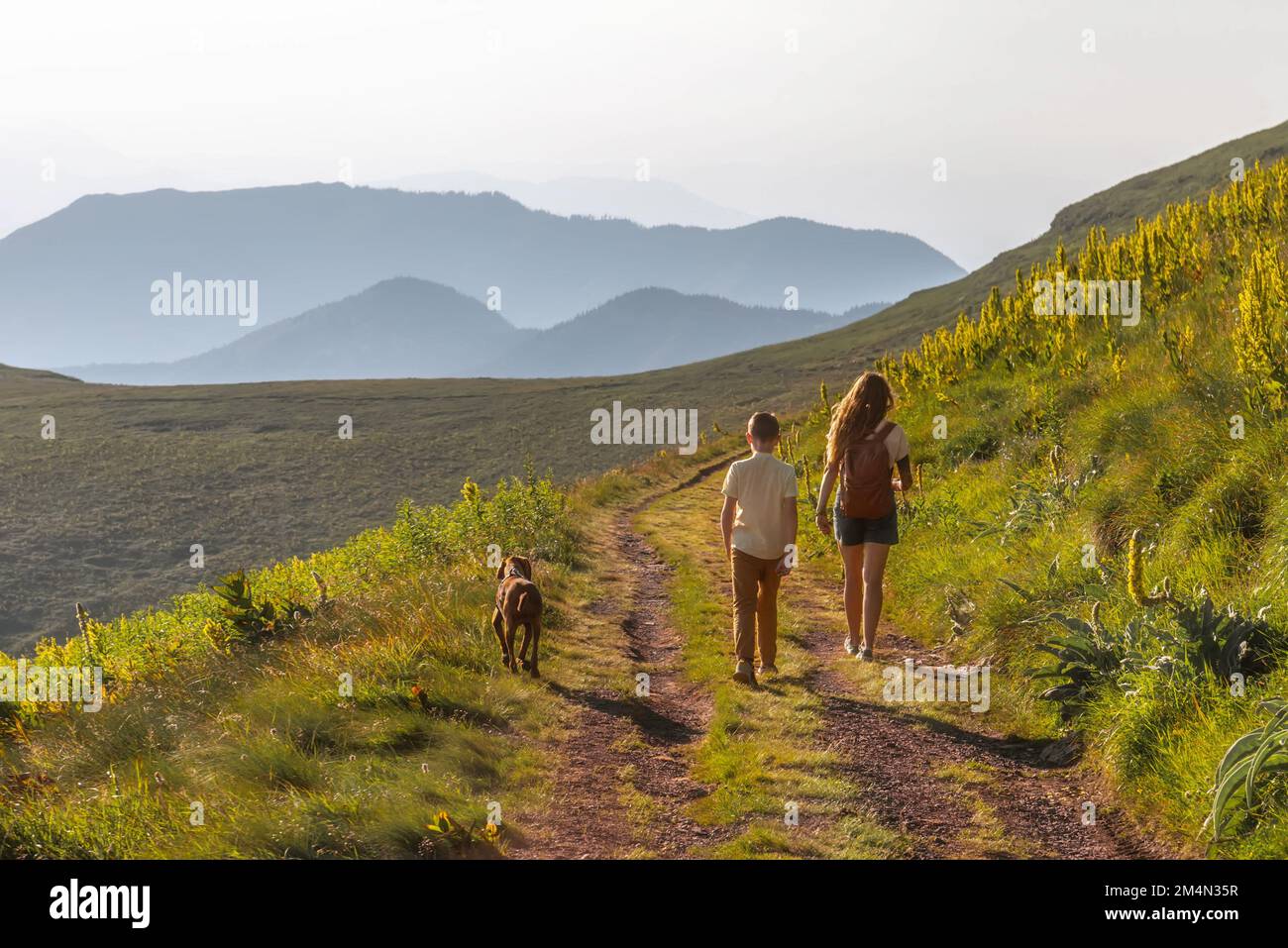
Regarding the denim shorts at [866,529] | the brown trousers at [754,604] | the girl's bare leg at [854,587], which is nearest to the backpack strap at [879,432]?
the denim shorts at [866,529]

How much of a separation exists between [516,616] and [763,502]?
7.83 feet

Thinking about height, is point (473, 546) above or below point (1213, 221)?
below

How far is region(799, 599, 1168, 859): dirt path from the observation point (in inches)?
199

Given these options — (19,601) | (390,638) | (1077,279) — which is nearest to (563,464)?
(19,601)

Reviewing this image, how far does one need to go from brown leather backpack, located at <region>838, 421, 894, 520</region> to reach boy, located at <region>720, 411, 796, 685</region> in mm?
761

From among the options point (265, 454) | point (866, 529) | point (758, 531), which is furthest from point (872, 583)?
point (265, 454)

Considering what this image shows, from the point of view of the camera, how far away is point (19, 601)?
4078cm

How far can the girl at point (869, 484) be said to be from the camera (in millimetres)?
8320

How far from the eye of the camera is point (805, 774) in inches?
236

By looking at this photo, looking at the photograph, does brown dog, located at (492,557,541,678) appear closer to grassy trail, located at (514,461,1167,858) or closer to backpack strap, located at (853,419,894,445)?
grassy trail, located at (514,461,1167,858)

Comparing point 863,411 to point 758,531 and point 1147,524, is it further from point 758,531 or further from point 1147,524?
point 1147,524

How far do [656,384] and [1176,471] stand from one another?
106 m

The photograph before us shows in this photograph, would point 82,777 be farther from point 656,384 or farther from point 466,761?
point 656,384

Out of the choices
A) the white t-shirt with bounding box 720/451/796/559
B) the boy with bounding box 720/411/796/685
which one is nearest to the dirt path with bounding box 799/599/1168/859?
the boy with bounding box 720/411/796/685
